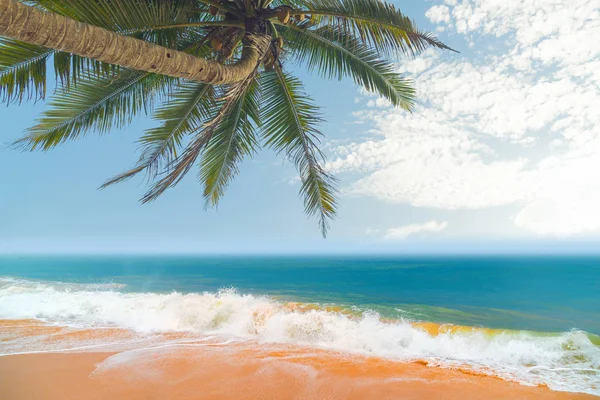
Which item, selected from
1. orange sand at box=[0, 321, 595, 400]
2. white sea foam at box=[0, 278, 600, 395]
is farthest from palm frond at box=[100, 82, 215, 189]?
white sea foam at box=[0, 278, 600, 395]

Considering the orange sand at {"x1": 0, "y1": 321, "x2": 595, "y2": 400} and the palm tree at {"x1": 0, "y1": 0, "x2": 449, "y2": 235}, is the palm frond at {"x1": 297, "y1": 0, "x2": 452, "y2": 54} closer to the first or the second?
the palm tree at {"x1": 0, "y1": 0, "x2": 449, "y2": 235}

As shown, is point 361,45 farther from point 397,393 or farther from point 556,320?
point 556,320

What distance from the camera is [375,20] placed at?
4250 mm

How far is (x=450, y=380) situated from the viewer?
637 cm

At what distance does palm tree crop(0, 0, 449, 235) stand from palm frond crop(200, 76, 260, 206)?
0.06 ft

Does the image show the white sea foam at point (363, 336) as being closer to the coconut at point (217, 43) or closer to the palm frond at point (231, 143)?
the palm frond at point (231, 143)

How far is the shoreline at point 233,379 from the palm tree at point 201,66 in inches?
114

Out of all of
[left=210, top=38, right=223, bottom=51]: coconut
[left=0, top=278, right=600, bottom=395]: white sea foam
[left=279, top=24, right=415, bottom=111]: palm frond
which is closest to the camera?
[left=210, top=38, right=223, bottom=51]: coconut

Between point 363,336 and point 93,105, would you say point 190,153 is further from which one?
point 363,336

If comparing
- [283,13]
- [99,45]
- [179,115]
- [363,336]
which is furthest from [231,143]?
[363,336]

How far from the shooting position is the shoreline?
5523 mm

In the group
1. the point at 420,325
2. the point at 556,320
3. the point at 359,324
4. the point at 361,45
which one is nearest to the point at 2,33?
the point at 361,45

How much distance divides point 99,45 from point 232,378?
5.63 meters

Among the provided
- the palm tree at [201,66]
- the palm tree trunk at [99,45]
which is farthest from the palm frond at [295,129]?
the palm tree trunk at [99,45]
